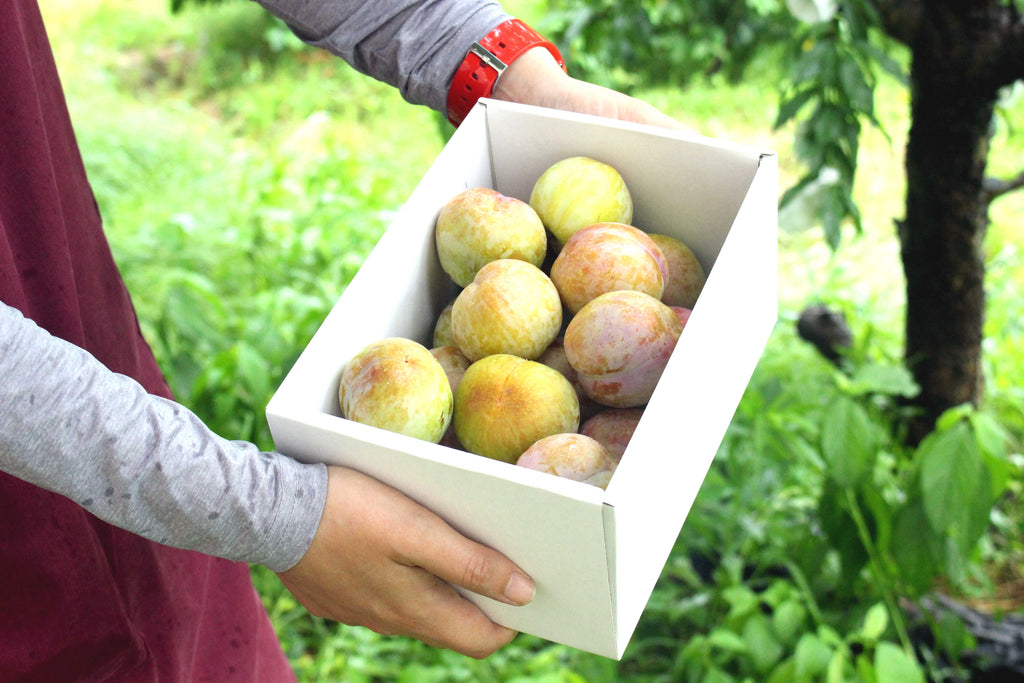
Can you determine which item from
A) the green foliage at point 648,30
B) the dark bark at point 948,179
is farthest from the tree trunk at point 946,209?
the green foliage at point 648,30

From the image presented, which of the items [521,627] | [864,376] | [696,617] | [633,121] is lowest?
[696,617]

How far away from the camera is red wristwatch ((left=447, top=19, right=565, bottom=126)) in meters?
1.03

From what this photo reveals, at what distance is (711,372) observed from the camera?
82cm

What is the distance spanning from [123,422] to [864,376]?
1300mm

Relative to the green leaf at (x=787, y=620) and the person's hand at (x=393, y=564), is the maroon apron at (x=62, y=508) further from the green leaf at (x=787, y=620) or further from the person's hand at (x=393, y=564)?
the green leaf at (x=787, y=620)

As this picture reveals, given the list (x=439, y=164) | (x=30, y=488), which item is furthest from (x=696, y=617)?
(x=30, y=488)

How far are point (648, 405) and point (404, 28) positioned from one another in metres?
0.56

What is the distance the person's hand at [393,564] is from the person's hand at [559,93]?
0.51 meters

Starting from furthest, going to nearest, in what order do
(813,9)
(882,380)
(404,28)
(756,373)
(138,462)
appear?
(756,373)
(882,380)
(813,9)
(404,28)
(138,462)

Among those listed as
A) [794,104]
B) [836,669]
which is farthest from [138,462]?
[794,104]

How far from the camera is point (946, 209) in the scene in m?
1.61

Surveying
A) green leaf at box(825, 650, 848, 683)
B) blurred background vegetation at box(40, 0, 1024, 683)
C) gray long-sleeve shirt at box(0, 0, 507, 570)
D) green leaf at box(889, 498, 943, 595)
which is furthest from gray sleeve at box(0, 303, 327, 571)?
green leaf at box(889, 498, 943, 595)

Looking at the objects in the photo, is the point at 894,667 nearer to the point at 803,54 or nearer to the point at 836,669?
the point at 836,669

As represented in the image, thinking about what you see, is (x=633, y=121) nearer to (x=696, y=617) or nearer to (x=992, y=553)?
(x=696, y=617)
